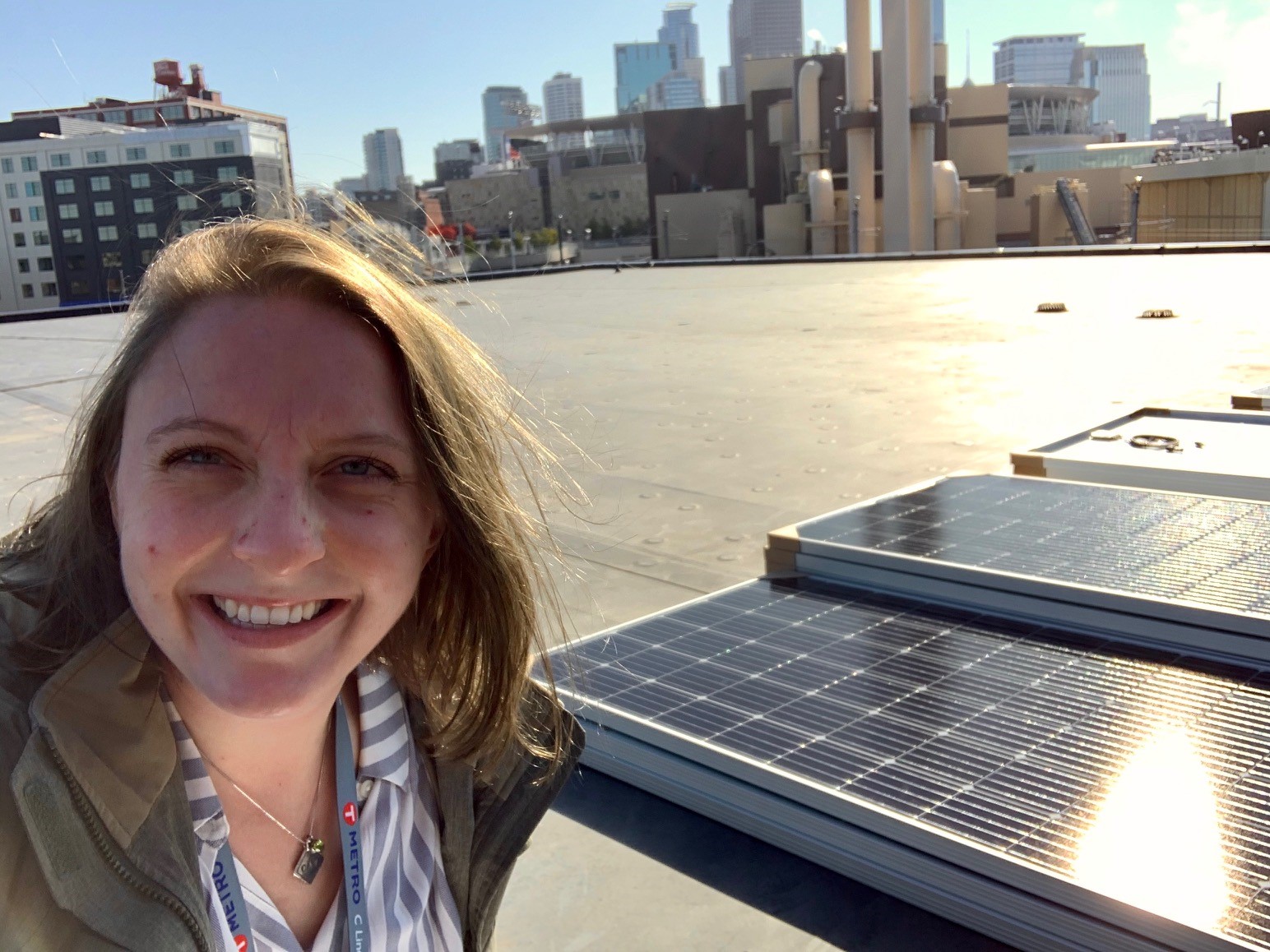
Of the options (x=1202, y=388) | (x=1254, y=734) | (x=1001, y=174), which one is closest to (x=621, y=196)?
(x=1001, y=174)

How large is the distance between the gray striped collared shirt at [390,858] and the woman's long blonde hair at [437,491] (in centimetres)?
7

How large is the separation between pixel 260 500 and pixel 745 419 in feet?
21.2

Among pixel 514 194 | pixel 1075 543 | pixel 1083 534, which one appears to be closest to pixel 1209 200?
pixel 1083 534

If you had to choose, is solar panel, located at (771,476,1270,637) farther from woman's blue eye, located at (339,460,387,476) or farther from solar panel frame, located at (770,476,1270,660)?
woman's blue eye, located at (339,460,387,476)

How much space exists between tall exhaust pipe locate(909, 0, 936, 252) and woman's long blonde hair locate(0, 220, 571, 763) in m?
35.5

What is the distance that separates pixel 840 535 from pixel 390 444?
2961mm

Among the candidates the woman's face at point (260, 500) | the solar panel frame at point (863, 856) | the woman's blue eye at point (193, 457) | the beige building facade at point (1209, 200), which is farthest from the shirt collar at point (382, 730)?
the beige building facade at point (1209, 200)

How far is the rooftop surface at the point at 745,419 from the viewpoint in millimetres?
2531

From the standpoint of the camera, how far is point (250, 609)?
4.70 ft

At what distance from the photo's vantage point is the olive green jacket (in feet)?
4.17

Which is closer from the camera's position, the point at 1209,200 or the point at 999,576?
the point at 999,576

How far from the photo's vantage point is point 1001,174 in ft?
156

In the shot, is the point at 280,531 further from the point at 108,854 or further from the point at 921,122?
the point at 921,122

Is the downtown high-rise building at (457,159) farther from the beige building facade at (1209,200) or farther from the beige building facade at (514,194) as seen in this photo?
the beige building facade at (1209,200)
